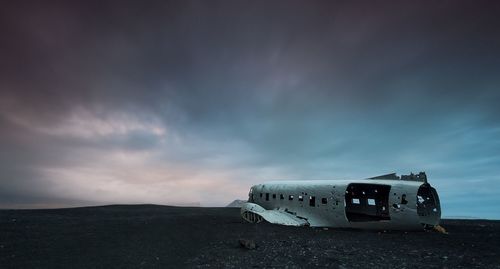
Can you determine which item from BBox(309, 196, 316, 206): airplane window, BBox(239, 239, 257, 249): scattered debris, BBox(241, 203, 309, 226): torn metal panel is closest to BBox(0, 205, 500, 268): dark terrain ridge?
BBox(239, 239, 257, 249): scattered debris

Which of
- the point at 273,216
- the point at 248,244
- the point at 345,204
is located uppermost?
the point at 345,204

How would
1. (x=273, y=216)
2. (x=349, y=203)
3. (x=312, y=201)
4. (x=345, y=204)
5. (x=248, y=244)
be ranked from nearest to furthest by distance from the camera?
(x=248, y=244) → (x=345, y=204) → (x=312, y=201) → (x=273, y=216) → (x=349, y=203)

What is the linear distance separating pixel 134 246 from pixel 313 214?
1673 cm

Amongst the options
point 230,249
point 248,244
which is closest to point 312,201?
point 248,244

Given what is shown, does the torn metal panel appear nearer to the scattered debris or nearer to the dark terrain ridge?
the dark terrain ridge

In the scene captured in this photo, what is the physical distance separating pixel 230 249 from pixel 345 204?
14561 millimetres

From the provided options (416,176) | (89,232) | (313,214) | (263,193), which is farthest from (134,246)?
(416,176)

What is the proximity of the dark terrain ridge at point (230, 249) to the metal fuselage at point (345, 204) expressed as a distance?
1485 millimetres

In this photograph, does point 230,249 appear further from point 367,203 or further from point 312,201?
point 367,203

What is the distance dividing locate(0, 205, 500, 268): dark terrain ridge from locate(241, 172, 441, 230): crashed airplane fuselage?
1484mm

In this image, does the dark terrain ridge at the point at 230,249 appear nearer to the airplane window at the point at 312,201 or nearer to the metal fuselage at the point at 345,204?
the metal fuselage at the point at 345,204

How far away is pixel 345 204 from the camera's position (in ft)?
99.0

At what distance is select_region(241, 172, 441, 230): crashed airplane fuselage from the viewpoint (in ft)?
84.5

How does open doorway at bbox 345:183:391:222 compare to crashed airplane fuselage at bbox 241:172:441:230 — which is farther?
open doorway at bbox 345:183:391:222
